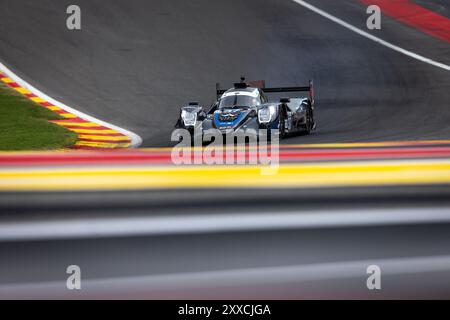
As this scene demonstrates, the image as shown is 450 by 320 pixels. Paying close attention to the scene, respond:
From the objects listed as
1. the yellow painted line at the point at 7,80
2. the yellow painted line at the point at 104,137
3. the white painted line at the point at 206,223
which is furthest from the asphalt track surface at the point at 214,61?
the white painted line at the point at 206,223

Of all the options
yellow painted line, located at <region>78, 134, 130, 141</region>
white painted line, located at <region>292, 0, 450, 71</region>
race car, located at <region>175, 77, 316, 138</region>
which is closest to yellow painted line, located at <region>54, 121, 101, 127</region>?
yellow painted line, located at <region>78, 134, 130, 141</region>

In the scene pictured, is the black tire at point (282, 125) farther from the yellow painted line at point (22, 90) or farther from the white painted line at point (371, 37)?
the white painted line at point (371, 37)

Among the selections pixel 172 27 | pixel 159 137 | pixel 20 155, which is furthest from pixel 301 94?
pixel 20 155

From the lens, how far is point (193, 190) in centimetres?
219

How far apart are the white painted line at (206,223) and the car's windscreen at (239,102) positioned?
28.3ft

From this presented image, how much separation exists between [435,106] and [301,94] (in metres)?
6.20

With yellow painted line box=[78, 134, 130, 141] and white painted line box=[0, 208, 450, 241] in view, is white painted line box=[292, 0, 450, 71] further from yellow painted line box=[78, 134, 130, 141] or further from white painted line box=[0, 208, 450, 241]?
white painted line box=[0, 208, 450, 241]

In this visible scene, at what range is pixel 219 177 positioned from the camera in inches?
93.9

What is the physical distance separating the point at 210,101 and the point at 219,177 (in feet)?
42.7

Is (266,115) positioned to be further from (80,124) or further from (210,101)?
(210,101)

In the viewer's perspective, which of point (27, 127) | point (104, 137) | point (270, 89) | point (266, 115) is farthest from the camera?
point (270, 89)

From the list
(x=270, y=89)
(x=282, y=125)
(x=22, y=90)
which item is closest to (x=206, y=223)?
(x=282, y=125)

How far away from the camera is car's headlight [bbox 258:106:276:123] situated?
34.1ft
